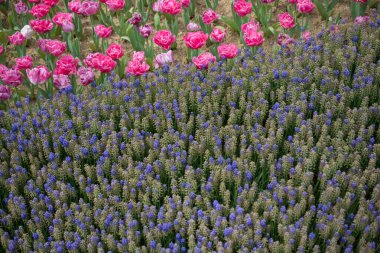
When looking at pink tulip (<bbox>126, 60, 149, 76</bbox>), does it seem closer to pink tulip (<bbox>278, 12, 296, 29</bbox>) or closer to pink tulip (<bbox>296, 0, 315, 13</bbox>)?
pink tulip (<bbox>278, 12, 296, 29</bbox>)

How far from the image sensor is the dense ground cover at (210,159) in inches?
141

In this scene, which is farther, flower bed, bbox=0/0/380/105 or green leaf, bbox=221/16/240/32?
green leaf, bbox=221/16/240/32

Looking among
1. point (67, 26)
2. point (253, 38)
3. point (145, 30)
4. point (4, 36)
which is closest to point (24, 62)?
point (67, 26)

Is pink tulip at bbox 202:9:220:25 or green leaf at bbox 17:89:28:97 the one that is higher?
pink tulip at bbox 202:9:220:25

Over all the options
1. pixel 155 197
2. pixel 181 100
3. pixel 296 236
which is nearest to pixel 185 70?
pixel 181 100

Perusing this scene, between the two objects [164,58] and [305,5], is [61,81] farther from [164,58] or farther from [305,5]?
[305,5]

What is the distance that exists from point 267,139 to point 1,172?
172 centimetres

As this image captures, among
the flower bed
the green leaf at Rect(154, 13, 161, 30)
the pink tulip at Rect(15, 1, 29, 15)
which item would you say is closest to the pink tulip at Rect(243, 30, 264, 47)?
the flower bed

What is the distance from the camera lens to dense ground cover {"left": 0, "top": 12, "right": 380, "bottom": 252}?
3.59 metres

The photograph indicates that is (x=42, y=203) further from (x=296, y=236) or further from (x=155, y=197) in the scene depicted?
(x=296, y=236)

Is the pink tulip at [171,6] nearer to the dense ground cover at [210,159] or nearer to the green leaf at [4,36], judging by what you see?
the dense ground cover at [210,159]

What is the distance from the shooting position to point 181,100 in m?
4.60

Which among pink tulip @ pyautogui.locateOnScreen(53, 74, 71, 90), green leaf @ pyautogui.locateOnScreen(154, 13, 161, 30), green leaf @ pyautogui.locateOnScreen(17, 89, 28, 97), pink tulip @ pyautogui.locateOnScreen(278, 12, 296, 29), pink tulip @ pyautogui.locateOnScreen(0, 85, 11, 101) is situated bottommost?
green leaf @ pyautogui.locateOnScreen(17, 89, 28, 97)

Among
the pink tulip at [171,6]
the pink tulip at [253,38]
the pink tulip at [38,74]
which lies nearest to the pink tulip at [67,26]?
the pink tulip at [38,74]
